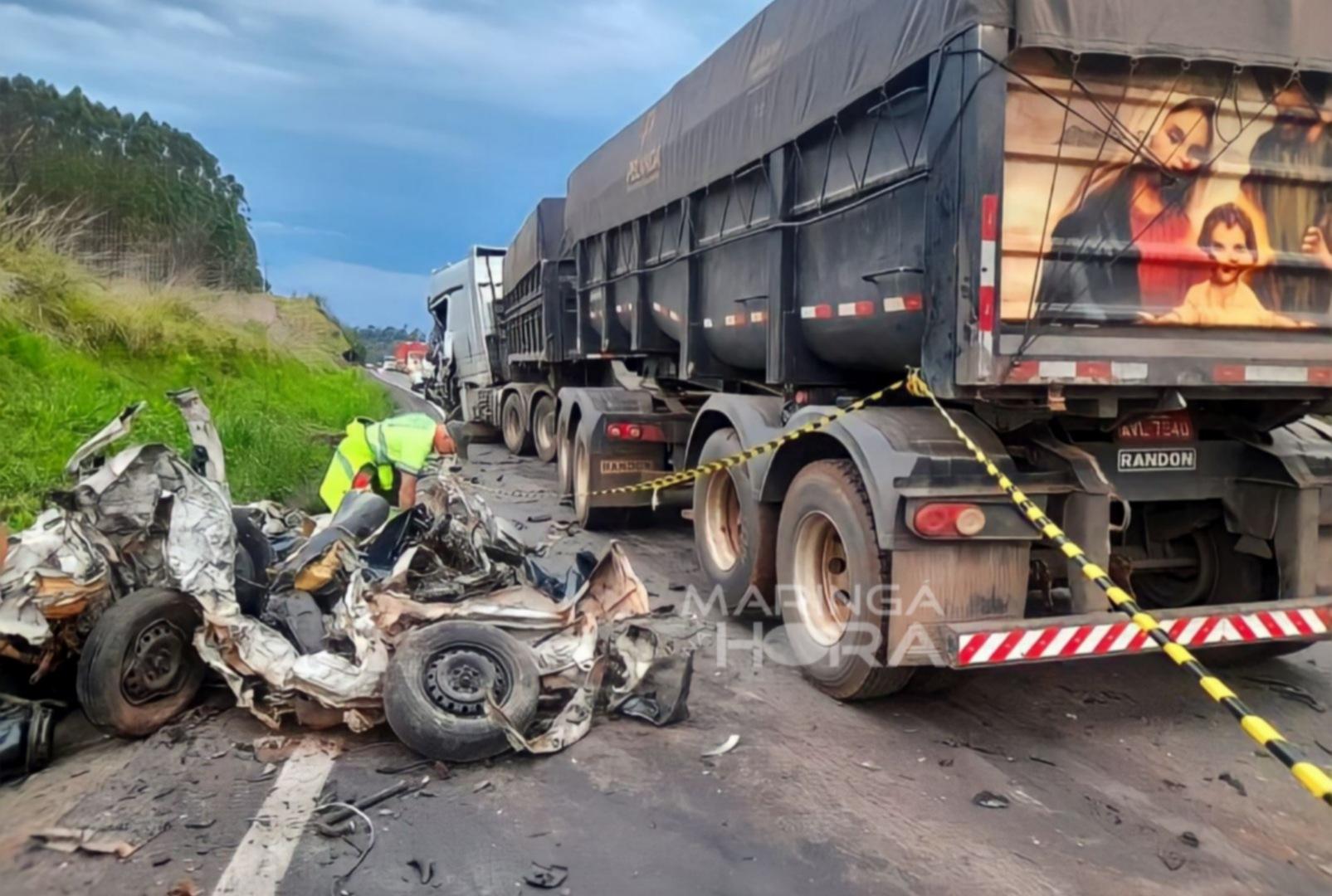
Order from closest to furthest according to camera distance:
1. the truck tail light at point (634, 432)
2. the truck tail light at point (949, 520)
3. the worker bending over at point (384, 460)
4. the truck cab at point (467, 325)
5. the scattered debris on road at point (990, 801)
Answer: the scattered debris on road at point (990, 801) → the truck tail light at point (949, 520) → the worker bending over at point (384, 460) → the truck tail light at point (634, 432) → the truck cab at point (467, 325)

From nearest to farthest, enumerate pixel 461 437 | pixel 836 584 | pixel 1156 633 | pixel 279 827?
pixel 1156 633 → pixel 279 827 → pixel 836 584 → pixel 461 437

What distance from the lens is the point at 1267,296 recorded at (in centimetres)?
424

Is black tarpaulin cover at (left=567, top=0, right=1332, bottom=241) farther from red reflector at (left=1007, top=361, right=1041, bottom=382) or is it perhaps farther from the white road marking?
the white road marking

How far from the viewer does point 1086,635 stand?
12.8 feet

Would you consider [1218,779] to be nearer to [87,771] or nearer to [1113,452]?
[1113,452]

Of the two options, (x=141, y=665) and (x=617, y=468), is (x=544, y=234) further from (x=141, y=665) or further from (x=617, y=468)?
(x=141, y=665)

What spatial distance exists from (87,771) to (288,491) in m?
5.81

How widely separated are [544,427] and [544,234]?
311 cm

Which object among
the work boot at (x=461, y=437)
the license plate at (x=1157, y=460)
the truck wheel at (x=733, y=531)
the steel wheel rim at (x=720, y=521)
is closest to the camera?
the license plate at (x=1157, y=460)

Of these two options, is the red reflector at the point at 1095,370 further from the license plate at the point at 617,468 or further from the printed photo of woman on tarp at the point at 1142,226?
the license plate at the point at 617,468

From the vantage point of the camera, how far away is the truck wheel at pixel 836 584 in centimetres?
416

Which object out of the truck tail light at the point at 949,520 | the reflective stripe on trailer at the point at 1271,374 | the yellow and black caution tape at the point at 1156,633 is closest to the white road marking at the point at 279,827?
the truck tail light at the point at 949,520

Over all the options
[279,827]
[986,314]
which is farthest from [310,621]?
[986,314]

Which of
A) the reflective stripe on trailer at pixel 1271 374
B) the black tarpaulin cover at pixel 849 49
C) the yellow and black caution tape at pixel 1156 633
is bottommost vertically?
the yellow and black caution tape at pixel 1156 633
